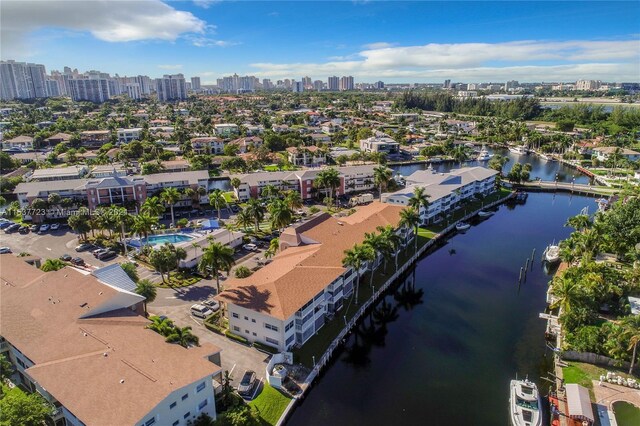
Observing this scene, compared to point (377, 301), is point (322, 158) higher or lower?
higher

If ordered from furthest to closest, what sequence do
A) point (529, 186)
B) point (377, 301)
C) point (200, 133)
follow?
point (200, 133) → point (529, 186) → point (377, 301)

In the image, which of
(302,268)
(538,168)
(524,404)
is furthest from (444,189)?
(538,168)

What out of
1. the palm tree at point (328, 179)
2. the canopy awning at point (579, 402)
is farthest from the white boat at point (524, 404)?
the palm tree at point (328, 179)

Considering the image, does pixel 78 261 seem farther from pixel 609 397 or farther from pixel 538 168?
pixel 538 168

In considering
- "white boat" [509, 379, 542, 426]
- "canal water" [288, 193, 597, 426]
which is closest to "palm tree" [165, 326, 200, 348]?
"canal water" [288, 193, 597, 426]

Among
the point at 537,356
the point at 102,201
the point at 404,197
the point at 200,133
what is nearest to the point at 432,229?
the point at 404,197

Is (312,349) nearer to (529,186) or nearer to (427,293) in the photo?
(427,293)

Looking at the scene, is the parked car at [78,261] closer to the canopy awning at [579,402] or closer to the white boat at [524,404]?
the white boat at [524,404]
